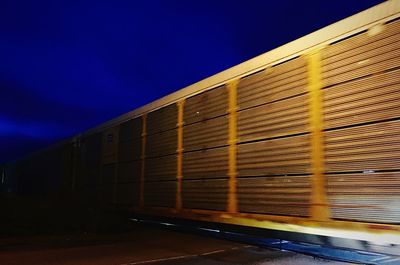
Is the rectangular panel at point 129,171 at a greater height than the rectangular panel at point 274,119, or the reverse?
the rectangular panel at point 274,119

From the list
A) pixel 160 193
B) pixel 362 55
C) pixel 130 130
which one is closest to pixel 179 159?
pixel 160 193

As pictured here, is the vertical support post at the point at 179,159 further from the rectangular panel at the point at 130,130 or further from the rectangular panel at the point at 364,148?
the rectangular panel at the point at 364,148

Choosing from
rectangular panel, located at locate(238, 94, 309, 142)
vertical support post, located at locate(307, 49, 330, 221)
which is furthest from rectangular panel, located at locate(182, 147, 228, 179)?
vertical support post, located at locate(307, 49, 330, 221)

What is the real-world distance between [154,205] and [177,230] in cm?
85

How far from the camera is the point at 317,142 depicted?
235 inches

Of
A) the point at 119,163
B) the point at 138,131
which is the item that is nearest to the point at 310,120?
the point at 138,131

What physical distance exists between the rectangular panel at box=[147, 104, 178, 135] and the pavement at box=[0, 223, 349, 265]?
2534mm

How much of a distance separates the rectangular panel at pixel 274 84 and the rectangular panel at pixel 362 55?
490 millimetres

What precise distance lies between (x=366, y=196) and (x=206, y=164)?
12.7ft

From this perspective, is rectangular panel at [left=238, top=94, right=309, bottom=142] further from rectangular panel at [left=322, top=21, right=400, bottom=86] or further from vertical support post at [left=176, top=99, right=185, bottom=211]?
vertical support post at [left=176, top=99, right=185, bottom=211]

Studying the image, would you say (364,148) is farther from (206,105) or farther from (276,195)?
(206,105)

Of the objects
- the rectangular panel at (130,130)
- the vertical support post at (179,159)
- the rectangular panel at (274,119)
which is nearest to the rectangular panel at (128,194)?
the rectangular panel at (130,130)

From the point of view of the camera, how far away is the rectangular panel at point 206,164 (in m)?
8.07

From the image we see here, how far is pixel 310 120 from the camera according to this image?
612cm
